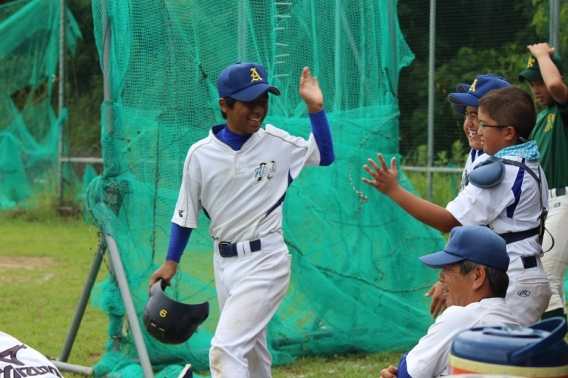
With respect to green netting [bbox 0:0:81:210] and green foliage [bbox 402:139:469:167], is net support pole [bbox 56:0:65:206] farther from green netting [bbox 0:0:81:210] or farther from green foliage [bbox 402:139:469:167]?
green foliage [bbox 402:139:469:167]

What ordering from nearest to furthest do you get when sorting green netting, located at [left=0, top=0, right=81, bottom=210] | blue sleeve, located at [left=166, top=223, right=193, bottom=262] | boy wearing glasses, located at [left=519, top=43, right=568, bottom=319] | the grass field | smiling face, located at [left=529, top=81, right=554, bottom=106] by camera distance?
blue sleeve, located at [left=166, top=223, right=193, bottom=262]
boy wearing glasses, located at [left=519, top=43, right=568, bottom=319]
smiling face, located at [left=529, top=81, right=554, bottom=106]
the grass field
green netting, located at [left=0, top=0, right=81, bottom=210]

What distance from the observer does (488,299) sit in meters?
3.62

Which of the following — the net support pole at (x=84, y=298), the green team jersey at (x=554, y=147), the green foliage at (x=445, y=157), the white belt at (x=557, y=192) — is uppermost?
the green team jersey at (x=554, y=147)

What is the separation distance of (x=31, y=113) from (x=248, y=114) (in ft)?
35.0

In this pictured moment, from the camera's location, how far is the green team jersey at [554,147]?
646 cm

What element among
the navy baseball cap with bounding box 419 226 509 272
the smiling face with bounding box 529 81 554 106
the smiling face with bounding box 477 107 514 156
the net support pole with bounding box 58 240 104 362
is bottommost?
the net support pole with bounding box 58 240 104 362

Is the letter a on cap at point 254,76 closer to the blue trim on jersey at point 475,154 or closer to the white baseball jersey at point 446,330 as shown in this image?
the blue trim on jersey at point 475,154

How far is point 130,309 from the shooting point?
6.00 metres

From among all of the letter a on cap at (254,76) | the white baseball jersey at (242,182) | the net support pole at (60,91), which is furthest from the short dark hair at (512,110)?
the net support pole at (60,91)

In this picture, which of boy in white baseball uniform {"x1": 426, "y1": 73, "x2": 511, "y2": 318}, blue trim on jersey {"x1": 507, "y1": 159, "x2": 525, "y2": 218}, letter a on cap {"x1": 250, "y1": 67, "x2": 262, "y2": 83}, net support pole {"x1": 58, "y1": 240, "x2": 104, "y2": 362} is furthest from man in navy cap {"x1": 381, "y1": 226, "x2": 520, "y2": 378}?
net support pole {"x1": 58, "y1": 240, "x2": 104, "y2": 362}

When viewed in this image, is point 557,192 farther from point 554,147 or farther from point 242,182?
point 242,182

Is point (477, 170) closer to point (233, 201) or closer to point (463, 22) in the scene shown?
point (233, 201)

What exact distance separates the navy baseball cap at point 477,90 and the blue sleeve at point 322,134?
0.76 meters

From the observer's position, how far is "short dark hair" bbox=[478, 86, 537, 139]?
455cm
